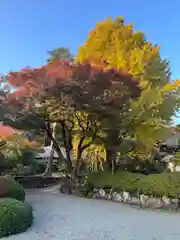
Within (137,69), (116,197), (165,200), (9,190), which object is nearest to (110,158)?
(116,197)

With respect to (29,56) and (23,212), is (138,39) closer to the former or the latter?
(29,56)

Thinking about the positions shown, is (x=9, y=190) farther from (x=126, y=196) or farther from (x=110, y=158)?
(x=110, y=158)

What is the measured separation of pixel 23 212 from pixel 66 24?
8930mm

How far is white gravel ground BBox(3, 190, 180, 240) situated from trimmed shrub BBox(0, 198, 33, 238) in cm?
16

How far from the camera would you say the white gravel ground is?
4711mm

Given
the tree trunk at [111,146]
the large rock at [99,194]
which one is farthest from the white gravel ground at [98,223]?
the tree trunk at [111,146]

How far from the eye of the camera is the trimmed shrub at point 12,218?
464 centimetres

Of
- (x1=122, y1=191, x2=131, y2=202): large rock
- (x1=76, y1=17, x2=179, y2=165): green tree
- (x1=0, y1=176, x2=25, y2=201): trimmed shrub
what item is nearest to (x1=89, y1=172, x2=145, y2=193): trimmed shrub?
(x1=122, y1=191, x2=131, y2=202): large rock

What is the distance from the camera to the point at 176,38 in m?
11.6

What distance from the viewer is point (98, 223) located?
226 inches

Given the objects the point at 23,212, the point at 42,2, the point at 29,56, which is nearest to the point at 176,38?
the point at 42,2

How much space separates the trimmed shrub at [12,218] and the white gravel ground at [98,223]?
0.16 meters

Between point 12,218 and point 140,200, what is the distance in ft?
15.1

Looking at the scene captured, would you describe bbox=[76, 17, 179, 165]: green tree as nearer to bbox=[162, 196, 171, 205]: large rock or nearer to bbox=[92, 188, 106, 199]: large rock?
bbox=[92, 188, 106, 199]: large rock
